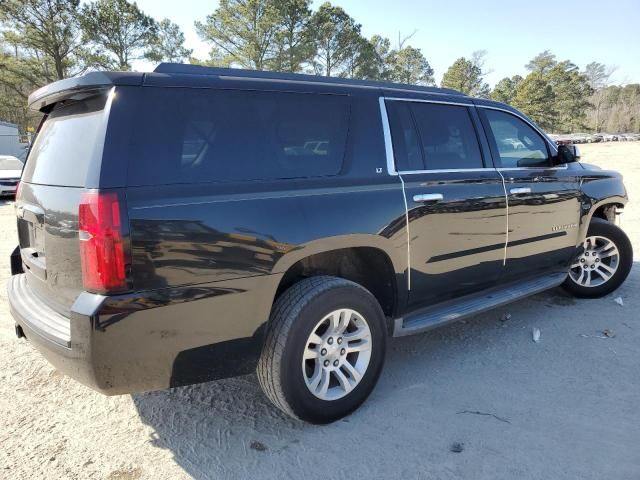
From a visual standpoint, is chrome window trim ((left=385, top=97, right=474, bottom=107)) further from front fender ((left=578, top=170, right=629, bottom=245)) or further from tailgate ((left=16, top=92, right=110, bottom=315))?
tailgate ((left=16, top=92, right=110, bottom=315))

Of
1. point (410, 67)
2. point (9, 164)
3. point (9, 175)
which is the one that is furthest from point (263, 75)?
point (410, 67)

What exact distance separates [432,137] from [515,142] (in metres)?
1.15

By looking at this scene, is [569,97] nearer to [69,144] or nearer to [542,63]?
[542,63]

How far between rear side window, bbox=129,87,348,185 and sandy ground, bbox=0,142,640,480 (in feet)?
4.83

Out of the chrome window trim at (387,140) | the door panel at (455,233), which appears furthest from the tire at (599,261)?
the chrome window trim at (387,140)

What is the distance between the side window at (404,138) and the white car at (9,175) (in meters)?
14.6

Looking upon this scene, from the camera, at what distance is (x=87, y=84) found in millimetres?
2277

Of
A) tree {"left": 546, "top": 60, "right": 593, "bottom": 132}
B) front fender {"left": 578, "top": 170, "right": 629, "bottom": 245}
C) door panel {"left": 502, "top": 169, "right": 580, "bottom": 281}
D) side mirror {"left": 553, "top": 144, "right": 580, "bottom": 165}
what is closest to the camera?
door panel {"left": 502, "top": 169, "right": 580, "bottom": 281}

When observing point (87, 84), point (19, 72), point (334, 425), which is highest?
point (19, 72)

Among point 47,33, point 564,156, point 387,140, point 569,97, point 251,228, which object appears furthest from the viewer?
point 569,97

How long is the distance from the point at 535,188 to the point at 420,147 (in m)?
1.33

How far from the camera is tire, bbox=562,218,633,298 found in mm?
4898

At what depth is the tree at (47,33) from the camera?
31.6m

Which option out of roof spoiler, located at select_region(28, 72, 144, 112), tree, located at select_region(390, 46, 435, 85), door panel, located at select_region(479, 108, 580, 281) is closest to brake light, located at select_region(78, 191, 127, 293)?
roof spoiler, located at select_region(28, 72, 144, 112)
